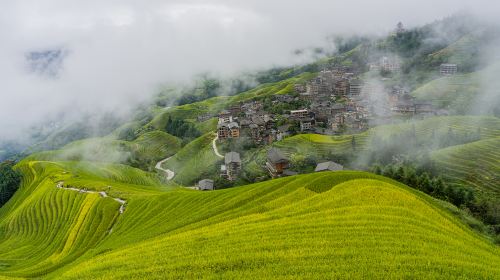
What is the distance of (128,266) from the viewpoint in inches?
796

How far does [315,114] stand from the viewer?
133125 millimetres

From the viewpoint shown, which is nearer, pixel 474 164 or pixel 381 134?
pixel 474 164

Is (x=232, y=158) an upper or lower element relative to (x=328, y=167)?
lower

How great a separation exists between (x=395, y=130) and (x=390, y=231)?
289ft

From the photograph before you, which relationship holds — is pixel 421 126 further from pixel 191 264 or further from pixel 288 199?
pixel 191 264

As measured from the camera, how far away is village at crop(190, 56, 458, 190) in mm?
102444

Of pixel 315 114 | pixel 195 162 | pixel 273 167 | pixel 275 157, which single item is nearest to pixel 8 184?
pixel 195 162

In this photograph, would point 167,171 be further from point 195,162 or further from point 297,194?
point 297,194

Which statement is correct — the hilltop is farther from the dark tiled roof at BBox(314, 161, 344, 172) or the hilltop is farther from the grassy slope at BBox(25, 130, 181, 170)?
the dark tiled roof at BBox(314, 161, 344, 172)

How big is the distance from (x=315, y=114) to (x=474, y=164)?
2419 inches

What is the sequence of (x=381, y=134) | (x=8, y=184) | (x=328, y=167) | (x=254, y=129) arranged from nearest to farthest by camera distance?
(x=328, y=167), (x=8, y=184), (x=381, y=134), (x=254, y=129)

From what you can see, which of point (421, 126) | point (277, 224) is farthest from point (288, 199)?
point (421, 126)

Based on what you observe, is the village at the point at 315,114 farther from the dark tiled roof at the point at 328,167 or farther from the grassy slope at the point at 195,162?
the grassy slope at the point at 195,162

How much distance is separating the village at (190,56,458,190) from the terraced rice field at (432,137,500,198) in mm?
23499
